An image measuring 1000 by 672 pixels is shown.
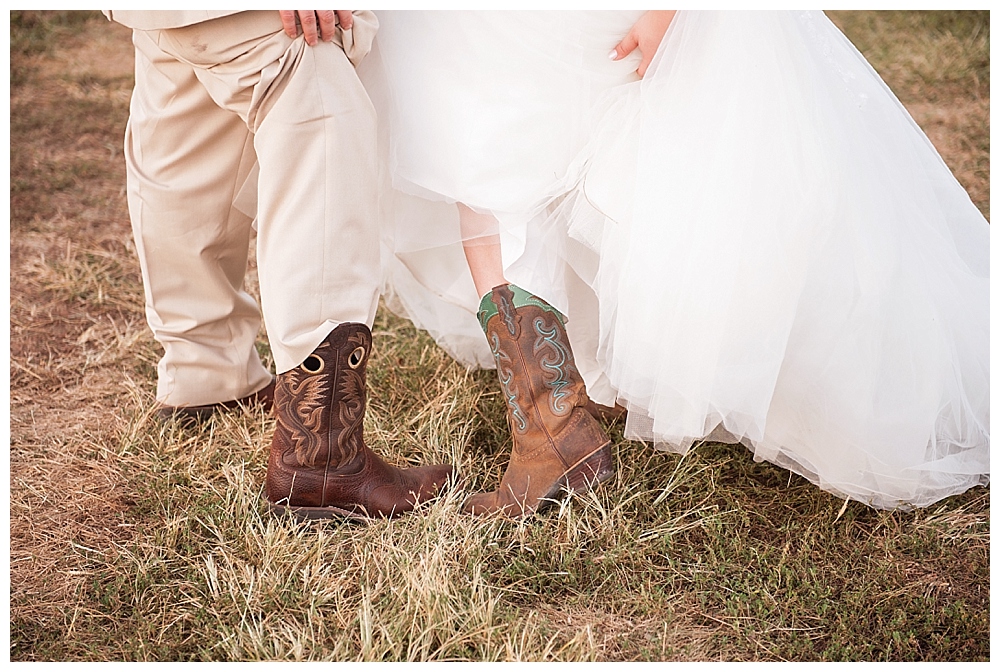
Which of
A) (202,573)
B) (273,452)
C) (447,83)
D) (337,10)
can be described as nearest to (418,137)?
(447,83)

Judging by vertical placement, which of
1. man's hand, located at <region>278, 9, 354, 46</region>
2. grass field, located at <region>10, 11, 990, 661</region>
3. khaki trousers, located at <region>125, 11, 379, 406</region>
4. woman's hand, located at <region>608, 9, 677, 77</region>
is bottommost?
grass field, located at <region>10, 11, 990, 661</region>

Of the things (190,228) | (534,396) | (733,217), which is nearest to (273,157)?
(190,228)

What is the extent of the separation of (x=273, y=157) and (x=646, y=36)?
1.84 feet

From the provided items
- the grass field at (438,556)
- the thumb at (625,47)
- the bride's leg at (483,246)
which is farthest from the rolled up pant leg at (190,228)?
the thumb at (625,47)

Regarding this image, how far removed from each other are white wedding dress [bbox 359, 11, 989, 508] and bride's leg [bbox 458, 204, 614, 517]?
0.05 metres

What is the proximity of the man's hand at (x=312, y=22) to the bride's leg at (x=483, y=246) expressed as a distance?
0.34 metres

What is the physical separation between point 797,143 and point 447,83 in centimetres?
52

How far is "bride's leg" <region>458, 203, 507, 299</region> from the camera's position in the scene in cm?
149

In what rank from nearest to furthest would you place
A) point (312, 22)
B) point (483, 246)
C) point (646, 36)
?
point (312, 22) → point (646, 36) → point (483, 246)

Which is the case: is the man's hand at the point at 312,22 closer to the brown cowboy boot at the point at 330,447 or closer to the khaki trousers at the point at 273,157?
the khaki trousers at the point at 273,157

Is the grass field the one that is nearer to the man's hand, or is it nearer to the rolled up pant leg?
the rolled up pant leg

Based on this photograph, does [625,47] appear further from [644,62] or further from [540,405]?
[540,405]

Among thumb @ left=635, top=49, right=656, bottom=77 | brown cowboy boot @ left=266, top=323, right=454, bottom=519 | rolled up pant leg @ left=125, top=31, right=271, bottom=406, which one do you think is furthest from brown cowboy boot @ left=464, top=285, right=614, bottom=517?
rolled up pant leg @ left=125, top=31, right=271, bottom=406

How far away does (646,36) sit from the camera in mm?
1392
